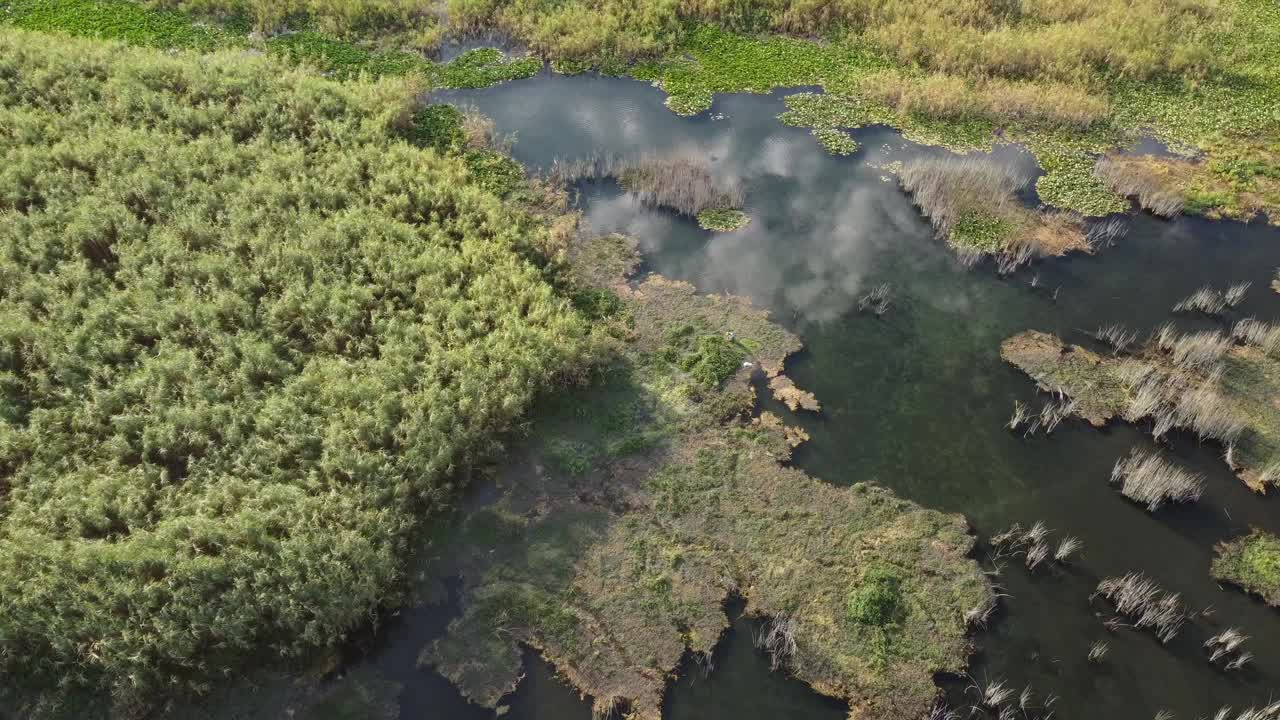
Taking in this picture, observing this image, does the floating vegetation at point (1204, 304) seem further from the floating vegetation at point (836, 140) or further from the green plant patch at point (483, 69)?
the green plant patch at point (483, 69)

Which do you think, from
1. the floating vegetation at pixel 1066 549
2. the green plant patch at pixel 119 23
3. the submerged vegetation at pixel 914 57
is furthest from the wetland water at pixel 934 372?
the green plant patch at pixel 119 23

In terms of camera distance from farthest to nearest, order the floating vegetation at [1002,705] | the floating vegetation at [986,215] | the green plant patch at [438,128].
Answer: the green plant patch at [438,128], the floating vegetation at [986,215], the floating vegetation at [1002,705]

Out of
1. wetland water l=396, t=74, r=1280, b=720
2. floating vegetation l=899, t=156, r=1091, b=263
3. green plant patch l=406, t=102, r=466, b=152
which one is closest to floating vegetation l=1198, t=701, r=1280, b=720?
wetland water l=396, t=74, r=1280, b=720

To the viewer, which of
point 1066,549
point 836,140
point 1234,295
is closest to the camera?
point 1066,549

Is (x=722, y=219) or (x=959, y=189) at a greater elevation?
(x=959, y=189)

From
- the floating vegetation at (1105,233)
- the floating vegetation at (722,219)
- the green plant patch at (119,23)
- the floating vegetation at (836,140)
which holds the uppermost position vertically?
the green plant patch at (119,23)

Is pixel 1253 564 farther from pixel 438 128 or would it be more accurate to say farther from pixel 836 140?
pixel 438 128

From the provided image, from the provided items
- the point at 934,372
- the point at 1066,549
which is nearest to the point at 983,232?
the point at 934,372
